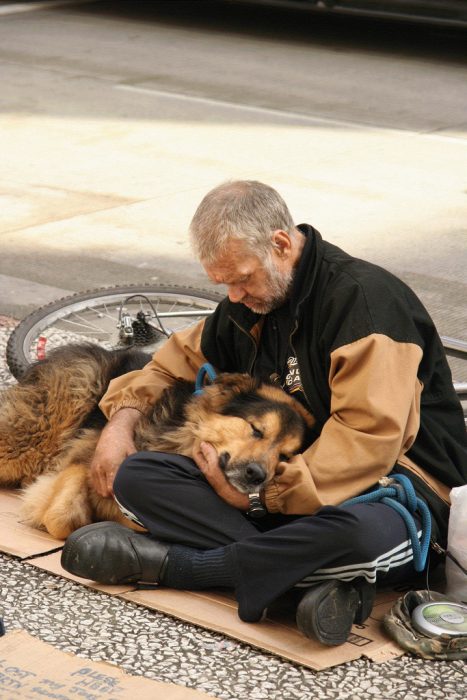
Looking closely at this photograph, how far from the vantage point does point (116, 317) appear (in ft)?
18.6

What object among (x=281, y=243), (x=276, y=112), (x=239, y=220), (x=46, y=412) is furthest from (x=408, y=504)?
(x=276, y=112)

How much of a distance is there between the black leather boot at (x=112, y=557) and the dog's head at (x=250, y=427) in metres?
0.36

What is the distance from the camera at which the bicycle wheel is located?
5.45 metres

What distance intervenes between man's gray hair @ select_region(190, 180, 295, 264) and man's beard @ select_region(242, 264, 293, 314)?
0.08 m

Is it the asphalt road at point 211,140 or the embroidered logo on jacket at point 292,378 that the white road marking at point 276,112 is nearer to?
the asphalt road at point 211,140

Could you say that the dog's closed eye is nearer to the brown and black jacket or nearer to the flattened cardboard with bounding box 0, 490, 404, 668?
the brown and black jacket

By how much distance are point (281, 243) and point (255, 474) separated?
30.1 inches

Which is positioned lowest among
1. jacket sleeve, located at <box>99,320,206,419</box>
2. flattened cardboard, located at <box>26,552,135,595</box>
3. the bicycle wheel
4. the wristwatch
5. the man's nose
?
flattened cardboard, located at <box>26,552,135,595</box>

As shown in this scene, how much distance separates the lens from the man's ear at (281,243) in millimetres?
3732

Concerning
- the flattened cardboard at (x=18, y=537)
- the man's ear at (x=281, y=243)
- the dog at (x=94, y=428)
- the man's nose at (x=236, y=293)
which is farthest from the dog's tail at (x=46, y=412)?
the man's ear at (x=281, y=243)

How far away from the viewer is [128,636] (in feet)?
11.2

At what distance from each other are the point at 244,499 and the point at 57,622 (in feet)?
2.30

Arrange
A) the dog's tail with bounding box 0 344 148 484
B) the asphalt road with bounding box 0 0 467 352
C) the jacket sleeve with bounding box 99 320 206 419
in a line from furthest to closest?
the asphalt road with bounding box 0 0 467 352
the dog's tail with bounding box 0 344 148 484
the jacket sleeve with bounding box 99 320 206 419

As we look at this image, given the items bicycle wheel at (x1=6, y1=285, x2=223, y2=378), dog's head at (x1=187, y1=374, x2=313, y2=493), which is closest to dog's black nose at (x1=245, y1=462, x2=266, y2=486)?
dog's head at (x1=187, y1=374, x2=313, y2=493)
